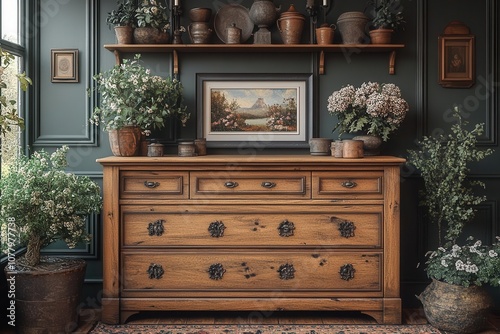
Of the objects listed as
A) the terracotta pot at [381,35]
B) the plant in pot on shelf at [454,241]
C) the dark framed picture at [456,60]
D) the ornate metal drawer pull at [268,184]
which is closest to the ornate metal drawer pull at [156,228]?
the ornate metal drawer pull at [268,184]

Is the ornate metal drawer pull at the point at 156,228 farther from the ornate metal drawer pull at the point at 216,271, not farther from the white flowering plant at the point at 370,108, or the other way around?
the white flowering plant at the point at 370,108

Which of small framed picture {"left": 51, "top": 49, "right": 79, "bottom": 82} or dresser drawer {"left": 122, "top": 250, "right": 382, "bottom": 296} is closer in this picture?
dresser drawer {"left": 122, "top": 250, "right": 382, "bottom": 296}

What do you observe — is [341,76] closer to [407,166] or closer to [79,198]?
[407,166]

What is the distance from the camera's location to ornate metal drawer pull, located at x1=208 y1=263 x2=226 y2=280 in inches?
149

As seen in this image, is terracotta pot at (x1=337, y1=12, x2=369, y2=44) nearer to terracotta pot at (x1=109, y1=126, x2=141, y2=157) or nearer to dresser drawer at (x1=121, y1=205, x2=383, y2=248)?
dresser drawer at (x1=121, y1=205, x2=383, y2=248)

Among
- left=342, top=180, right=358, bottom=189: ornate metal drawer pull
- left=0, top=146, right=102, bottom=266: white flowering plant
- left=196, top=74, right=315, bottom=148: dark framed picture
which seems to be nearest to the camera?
left=0, top=146, right=102, bottom=266: white flowering plant

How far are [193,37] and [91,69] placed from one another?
0.91 meters

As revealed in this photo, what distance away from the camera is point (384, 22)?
→ 4129mm

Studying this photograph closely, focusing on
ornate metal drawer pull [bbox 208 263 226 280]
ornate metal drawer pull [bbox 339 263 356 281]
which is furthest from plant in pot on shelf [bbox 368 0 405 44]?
ornate metal drawer pull [bbox 208 263 226 280]

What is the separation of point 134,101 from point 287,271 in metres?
1.77

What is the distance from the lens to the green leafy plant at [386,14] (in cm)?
413

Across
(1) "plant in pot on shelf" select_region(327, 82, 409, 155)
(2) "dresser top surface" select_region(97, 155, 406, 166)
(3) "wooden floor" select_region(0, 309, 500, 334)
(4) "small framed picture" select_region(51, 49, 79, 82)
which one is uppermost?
(4) "small framed picture" select_region(51, 49, 79, 82)

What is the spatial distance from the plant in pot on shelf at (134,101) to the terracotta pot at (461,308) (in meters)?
2.45

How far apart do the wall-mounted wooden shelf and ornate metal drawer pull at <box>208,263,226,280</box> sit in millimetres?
1646
